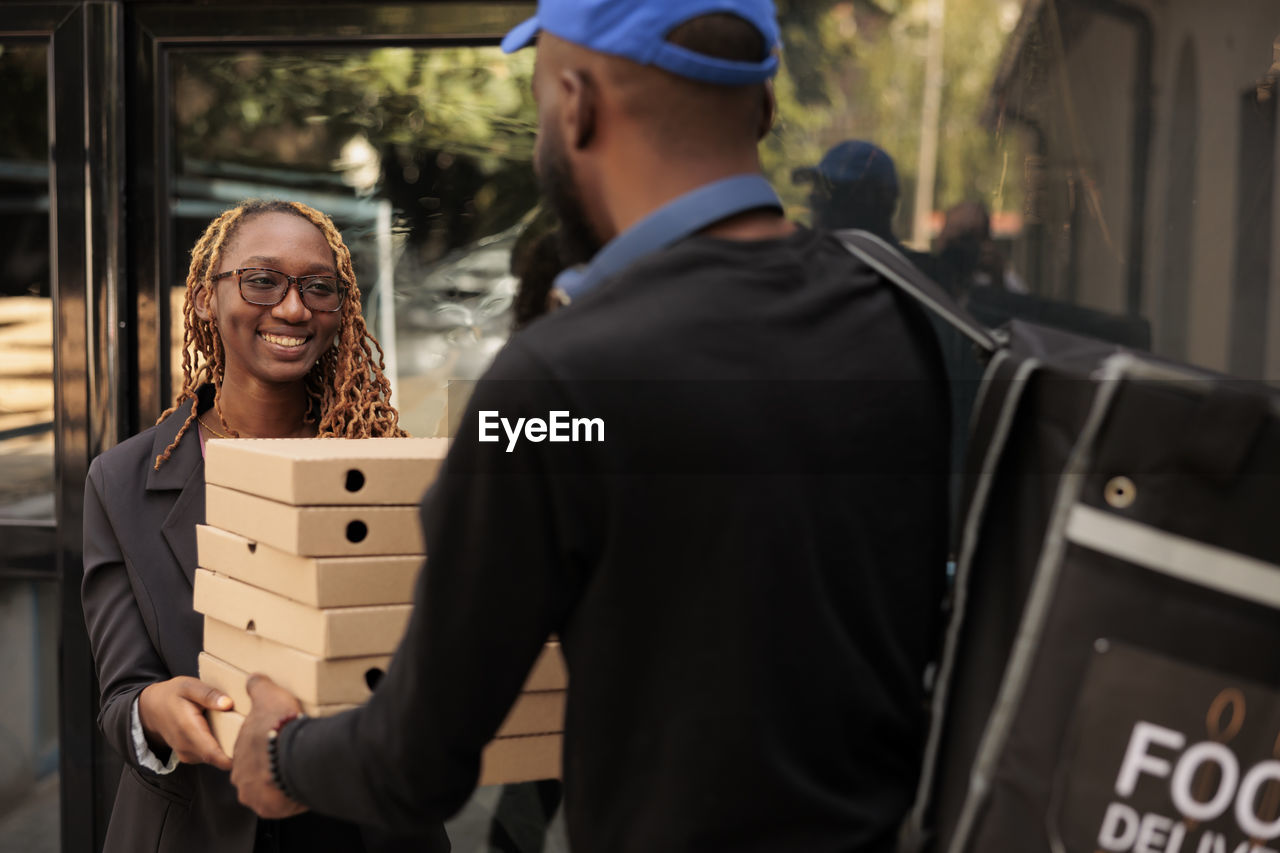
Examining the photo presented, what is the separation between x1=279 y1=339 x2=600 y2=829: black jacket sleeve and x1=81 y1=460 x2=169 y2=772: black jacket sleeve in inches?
35.5

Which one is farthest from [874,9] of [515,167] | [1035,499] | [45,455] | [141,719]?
[45,455]

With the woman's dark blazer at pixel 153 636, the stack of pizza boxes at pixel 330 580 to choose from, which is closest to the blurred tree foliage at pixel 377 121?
the woman's dark blazer at pixel 153 636

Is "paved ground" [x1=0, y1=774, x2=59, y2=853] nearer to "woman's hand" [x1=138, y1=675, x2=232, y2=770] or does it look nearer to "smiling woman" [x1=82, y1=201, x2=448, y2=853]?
"smiling woman" [x1=82, y1=201, x2=448, y2=853]

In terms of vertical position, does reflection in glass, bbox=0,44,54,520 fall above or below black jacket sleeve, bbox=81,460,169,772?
above

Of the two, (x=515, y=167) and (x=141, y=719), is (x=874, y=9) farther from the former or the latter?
(x=141, y=719)

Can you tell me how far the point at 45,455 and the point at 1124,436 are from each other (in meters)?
3.31

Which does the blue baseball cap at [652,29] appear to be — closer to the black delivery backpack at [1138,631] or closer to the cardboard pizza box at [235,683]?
the black delivery backpack at [1138,631]

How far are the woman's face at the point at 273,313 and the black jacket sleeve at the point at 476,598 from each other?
1.15 meters

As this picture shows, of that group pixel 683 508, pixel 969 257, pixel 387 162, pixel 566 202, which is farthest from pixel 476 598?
pixel 387 162

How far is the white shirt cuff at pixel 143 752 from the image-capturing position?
2021 mm

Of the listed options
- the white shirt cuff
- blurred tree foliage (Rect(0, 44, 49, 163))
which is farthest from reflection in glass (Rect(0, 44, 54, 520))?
the white shirt cuff

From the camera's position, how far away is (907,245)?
3184 millimetres

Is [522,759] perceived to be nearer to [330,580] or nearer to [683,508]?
[330,580]

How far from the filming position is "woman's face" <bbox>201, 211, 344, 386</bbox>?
234 centimetres
